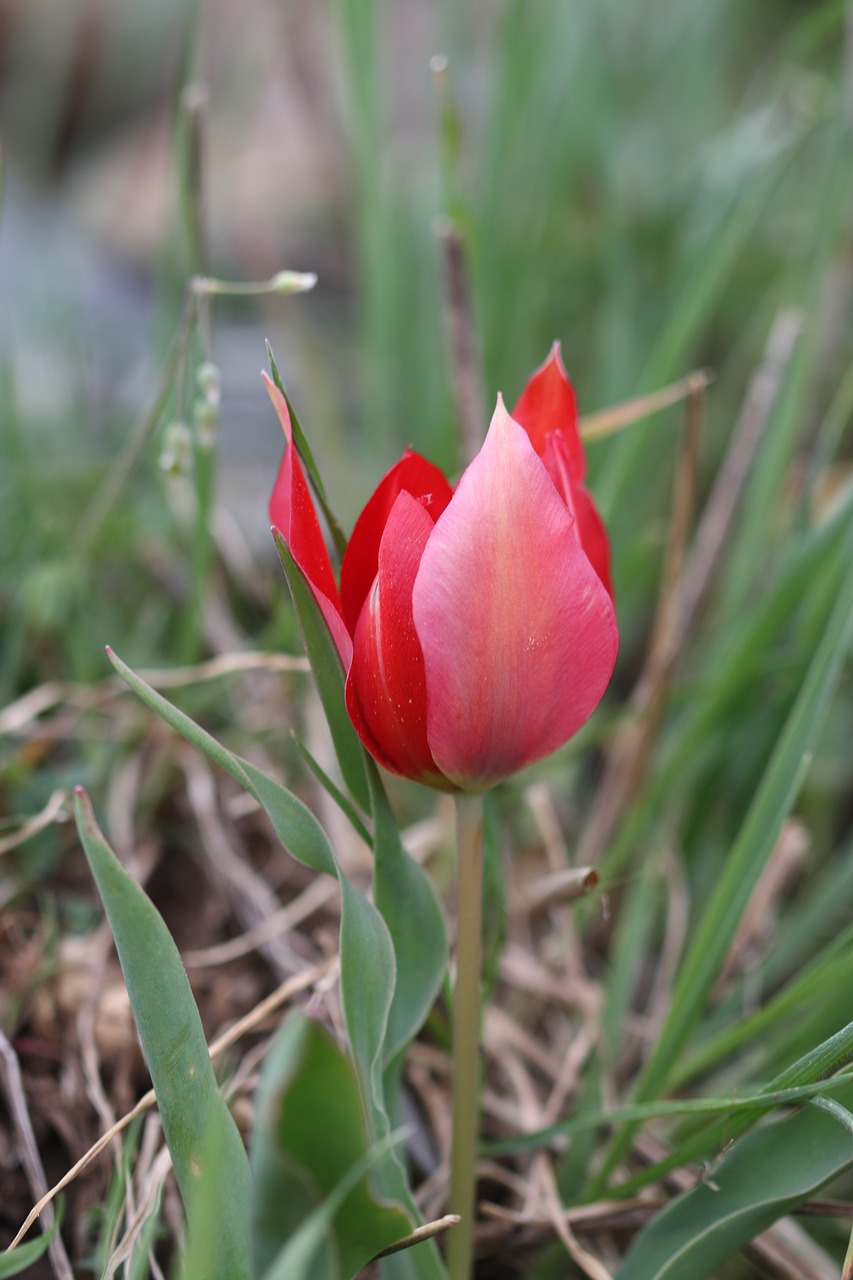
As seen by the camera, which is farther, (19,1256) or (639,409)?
(639,409)

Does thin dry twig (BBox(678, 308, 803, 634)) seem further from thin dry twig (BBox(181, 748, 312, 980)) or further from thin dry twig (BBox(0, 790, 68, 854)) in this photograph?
thin dry twig (BBox(0, 790, 68, 854))

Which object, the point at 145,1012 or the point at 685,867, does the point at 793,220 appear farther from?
the point at 145,1012

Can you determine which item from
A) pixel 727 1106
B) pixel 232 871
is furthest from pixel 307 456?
pixel 232 871

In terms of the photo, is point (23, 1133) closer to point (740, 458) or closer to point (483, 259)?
point (740, 458)

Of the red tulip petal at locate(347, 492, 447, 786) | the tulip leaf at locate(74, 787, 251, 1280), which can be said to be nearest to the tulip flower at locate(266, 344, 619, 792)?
the red tulip petal at locate(347, 492, 447, 786)

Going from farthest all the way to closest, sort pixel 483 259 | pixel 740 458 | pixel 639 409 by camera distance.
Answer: pixel 483 259, pixel 740 458, pixel 639 409

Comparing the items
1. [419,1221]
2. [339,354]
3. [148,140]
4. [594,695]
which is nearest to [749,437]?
[594,695]

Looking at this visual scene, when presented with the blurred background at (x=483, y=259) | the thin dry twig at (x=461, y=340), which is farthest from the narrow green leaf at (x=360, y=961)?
the thin dry twig at (x=461, y=340)
